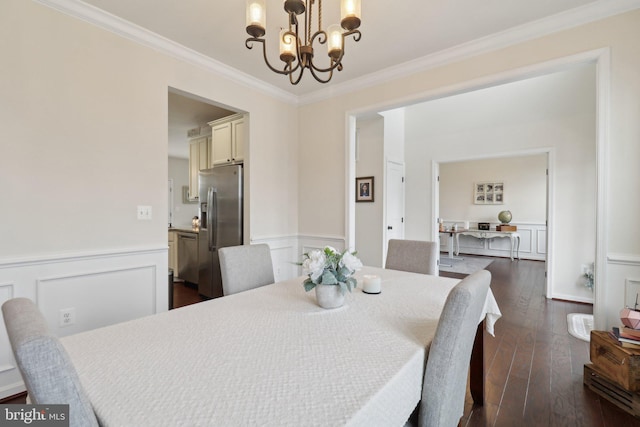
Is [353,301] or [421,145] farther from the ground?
[421,145]

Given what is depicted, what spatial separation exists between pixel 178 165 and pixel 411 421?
23.3 feet

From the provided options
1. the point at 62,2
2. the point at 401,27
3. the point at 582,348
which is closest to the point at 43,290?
the point at 62,2

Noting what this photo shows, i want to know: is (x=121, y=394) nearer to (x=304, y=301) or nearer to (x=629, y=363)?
(x=304, y=301)

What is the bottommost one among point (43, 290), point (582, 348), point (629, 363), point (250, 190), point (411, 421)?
point (582, 348)

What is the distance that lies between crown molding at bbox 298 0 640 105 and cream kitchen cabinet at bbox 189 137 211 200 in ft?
7.36

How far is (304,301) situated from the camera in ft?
4.88

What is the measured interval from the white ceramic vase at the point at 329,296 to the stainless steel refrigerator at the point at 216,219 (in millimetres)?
2157

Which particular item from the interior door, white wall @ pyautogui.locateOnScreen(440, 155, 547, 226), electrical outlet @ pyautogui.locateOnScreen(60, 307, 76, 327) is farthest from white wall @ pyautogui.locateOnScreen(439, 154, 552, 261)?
electrical outlet @ pyautogui.locateOnScreen(60, 307, 76, 327)

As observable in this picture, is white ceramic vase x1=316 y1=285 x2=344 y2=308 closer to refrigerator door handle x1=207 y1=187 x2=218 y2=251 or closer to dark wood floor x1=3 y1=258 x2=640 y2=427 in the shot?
dark wood floor x1=3 y1=258 x2=640 y2=427

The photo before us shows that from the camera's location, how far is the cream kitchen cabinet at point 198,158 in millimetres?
4438

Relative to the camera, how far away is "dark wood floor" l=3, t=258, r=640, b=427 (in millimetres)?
1668

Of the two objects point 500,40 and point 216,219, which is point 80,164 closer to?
point 216,219

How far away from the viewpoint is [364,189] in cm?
438

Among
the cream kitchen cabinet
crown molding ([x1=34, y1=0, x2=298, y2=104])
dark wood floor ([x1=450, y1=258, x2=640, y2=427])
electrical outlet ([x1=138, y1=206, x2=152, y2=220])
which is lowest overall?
dark wood floor ([x1=450, y1=258, x2=640, y2=427])
